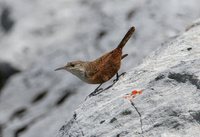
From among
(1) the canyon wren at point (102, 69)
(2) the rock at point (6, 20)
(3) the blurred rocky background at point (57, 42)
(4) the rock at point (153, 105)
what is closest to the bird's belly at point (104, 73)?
(1) the canyon wren at point (102, 69)

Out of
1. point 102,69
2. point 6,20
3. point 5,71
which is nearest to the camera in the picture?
point 102,69

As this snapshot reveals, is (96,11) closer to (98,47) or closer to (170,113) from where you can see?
(98,47)

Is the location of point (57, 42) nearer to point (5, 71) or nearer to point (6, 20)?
point (5, 71)

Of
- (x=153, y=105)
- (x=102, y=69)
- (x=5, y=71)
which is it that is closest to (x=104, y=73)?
(x=102, y=69)

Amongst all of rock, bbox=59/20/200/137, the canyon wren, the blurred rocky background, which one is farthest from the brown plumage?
the blurred rocky background

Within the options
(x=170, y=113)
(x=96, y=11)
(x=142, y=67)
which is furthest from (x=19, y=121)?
(x=170, y=113)

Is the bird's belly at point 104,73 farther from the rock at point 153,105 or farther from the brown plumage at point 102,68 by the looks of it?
the rock at point 153,105

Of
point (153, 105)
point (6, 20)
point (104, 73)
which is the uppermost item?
point (6, 20)
